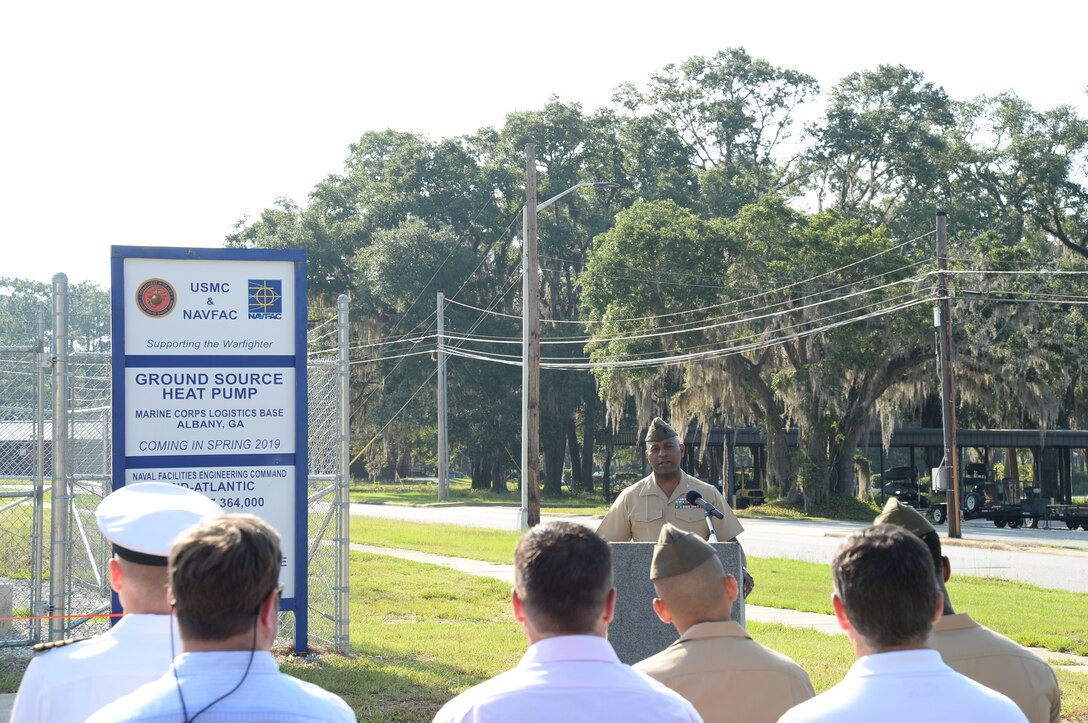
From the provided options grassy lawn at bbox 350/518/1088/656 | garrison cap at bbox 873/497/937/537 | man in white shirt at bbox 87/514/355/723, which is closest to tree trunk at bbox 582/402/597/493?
grassy lawn at bbox 350/518/1088/656

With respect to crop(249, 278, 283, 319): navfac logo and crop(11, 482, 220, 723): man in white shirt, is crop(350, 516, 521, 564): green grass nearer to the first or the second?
crop(249, 278, 283, 319): navfac logo

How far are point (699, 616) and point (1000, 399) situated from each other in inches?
1404

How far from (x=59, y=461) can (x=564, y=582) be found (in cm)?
808

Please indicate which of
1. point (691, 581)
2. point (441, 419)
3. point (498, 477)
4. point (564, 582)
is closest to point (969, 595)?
point (691, 581)

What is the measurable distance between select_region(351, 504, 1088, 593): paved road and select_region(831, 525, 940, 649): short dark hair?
52.3 ft

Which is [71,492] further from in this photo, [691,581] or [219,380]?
[691,581]

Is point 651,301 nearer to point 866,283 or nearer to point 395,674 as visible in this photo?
point 866,283

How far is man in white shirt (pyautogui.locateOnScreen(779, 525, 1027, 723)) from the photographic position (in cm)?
262

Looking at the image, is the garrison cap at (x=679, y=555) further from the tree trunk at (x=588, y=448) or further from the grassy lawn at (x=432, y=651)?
the tree trunk at (x=588, y=448)

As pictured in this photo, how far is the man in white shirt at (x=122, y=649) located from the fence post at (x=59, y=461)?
727 centimetres

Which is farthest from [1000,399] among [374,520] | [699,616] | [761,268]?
[699,616]

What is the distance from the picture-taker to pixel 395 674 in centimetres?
923

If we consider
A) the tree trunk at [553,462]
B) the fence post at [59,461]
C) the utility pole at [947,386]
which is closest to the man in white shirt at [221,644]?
the fence post at [59,461]

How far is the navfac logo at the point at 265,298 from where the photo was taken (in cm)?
967
